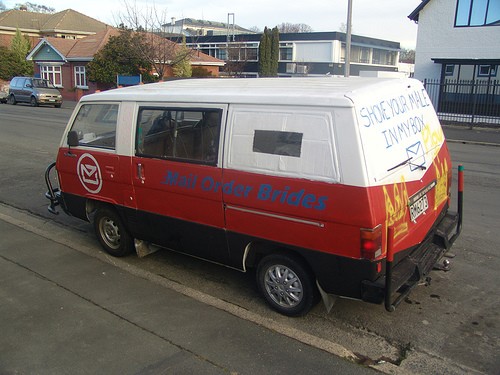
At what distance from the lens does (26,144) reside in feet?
46.3

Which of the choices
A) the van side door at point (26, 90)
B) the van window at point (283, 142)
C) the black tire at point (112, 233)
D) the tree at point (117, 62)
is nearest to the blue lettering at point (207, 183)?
the van window at point (283, 142)

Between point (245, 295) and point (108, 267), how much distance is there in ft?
5.57

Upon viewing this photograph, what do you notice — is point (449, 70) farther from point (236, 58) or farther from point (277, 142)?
point (236, 58)

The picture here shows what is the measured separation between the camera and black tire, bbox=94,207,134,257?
17.1ft

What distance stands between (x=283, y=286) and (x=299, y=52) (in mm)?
64789

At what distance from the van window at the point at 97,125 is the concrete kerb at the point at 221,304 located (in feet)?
4.48

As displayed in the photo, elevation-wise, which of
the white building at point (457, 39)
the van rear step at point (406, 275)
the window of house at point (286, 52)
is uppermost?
the window of house at point (286, 52)

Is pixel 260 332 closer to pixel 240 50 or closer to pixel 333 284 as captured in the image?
pixel 333 284

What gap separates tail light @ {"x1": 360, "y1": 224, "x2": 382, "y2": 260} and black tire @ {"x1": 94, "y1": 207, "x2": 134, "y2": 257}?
9.51 feet

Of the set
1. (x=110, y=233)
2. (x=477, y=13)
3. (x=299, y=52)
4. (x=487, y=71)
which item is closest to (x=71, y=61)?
(x=477, y=13)

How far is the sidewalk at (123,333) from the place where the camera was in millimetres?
3307

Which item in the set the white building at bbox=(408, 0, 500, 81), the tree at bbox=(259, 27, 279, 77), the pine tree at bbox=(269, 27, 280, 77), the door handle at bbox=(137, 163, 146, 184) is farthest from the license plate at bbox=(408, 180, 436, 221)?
the pine tree at bbox=(269, 27, 280, 77)

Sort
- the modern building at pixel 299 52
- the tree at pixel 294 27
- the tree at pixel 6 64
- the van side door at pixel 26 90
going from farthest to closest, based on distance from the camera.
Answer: the tree at pixel 294 27 → the modern building at pixel 299 52 → the tree at pixel 6 64 → the van side door at pixel 26 90

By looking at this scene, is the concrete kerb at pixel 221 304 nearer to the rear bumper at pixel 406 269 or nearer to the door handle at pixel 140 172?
the rear bumper at pixel 406 269
